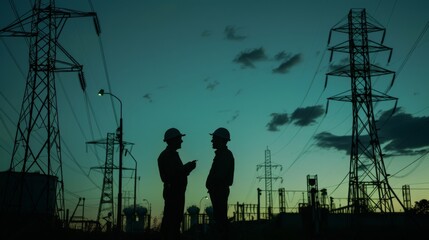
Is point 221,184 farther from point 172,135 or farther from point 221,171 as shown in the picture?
point 172,135

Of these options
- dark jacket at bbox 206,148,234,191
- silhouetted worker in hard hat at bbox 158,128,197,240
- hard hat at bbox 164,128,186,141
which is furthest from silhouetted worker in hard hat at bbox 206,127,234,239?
hard hat at bbox 164,128,186,141

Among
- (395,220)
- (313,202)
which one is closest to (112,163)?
(395,220)

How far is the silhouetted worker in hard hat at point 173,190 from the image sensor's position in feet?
33.6

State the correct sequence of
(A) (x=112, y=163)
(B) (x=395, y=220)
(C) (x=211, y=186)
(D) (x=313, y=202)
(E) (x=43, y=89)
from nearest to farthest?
1. (C) (x=211, y=186)
2. (D) (x=313, y=202)
3. (E) (x=43, y=89)
4. (B) (x=395, y=220)
5. (A) (x=112, y=163)

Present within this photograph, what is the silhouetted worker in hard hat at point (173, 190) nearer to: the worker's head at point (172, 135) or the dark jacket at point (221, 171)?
the worker's head at point (172, 135)

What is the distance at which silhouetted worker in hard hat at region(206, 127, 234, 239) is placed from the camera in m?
11.0

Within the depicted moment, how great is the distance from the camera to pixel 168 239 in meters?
10.2

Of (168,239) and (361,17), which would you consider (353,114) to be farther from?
(168,239)

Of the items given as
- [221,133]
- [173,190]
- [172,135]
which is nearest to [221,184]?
[221,133]

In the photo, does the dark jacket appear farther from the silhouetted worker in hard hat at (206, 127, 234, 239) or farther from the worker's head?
the worker's head

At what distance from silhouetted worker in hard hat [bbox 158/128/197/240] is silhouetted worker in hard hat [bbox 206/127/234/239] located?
0.82 metres

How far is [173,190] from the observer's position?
10336mm

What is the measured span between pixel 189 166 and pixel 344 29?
38.3 meters

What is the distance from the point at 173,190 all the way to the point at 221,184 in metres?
1.22
